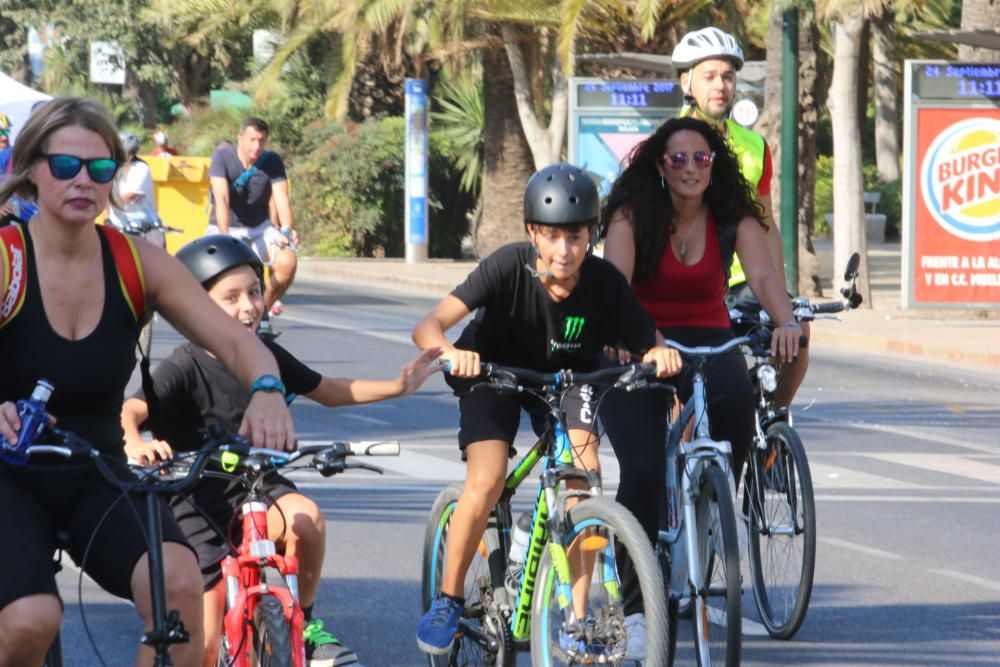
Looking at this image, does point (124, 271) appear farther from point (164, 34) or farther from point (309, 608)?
point (164, 34)

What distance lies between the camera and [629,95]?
24828 mm

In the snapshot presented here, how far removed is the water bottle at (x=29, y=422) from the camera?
3875 mm

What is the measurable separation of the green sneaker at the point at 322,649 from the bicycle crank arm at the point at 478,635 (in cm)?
54

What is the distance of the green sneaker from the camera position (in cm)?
490

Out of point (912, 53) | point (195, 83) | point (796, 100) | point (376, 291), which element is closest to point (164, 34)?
point (195, 83)

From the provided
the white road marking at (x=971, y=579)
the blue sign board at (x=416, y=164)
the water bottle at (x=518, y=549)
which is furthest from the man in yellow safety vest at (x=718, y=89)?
the blue sign board at (x=416, y=164)

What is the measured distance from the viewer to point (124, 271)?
421 centimetres

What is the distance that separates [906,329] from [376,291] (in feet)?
26.9

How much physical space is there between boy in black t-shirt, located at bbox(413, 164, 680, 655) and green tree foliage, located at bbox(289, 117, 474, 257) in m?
26.9

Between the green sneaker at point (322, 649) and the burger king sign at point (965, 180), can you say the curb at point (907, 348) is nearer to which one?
the burger king sign at point (965, 180)

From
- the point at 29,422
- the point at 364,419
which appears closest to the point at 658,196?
the point at 29,422

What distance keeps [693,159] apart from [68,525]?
285 cm

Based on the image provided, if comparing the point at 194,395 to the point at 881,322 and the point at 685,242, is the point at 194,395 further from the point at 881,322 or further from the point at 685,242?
the point at 881,322

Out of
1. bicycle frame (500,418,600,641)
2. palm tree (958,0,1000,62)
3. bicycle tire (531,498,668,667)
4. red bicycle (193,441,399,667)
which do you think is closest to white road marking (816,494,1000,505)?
bicycle frame (500,418,600,641)
